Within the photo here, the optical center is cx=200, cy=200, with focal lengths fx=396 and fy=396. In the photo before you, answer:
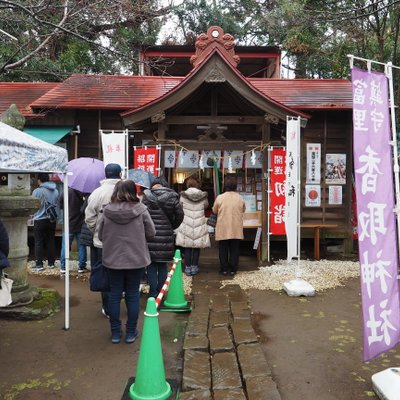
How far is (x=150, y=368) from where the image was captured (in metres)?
3.51

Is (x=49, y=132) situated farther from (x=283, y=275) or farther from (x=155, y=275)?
(x=283, y=275)

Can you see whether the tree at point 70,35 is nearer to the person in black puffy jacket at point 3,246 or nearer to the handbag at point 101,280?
the person in black puffy jacket at point 3,246

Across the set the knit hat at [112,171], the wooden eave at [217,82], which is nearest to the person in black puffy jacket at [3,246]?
the knit hat at [112,171]

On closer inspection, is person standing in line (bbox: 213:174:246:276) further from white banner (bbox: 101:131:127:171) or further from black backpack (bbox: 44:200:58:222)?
black backpack (bbox: 44:200:58:222)

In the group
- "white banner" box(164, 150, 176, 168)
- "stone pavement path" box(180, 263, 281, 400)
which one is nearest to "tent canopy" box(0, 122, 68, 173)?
"stone pavement path" box(180, 263, 281, 400)

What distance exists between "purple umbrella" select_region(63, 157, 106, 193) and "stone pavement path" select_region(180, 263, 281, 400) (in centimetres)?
257

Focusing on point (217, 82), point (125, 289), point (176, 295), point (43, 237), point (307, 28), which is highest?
point (307, 28)

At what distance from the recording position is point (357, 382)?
3930mm

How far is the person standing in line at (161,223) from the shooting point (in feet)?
19.6

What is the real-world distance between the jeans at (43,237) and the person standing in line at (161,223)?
3295mm

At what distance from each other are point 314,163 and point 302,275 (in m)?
3.50

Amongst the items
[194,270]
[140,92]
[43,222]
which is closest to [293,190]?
[194,270]

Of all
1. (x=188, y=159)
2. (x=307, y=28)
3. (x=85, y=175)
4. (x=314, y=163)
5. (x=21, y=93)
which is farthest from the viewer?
(x=307, y=28)

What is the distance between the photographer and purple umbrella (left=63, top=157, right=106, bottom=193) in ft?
21.5
